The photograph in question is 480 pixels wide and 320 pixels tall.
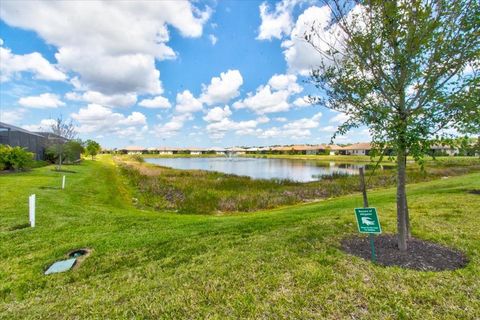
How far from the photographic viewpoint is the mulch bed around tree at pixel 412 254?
4.29 meters

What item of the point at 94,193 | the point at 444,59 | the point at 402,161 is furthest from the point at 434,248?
the point at 94,193

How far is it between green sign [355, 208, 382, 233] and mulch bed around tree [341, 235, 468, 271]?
63 cm

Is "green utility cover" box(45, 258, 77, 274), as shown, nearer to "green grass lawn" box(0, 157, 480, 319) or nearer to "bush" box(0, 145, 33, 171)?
"green grass lawn" box(0, 157, 480, 319)

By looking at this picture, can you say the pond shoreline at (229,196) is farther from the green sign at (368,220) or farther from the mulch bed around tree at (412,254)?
the green sign at (368,220)

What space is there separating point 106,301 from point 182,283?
1.06m

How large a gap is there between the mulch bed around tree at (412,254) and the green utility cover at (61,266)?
548 cm

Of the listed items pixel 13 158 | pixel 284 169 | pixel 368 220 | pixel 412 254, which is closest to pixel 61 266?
pixel 368 220

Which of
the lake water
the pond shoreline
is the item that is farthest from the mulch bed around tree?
the lake water

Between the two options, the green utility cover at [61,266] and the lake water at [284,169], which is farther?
the lake water at [284,169]

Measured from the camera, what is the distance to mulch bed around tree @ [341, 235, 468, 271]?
429cm

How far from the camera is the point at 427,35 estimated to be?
4.04 m

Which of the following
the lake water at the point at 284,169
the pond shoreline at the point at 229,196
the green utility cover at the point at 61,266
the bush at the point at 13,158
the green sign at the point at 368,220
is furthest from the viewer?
the lake water at the point at 284,169

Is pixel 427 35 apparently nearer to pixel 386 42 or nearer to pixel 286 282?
pixel 386 42

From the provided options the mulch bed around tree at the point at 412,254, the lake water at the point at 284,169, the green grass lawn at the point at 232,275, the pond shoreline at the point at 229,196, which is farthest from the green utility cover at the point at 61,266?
the lake water at the point at 284,169
